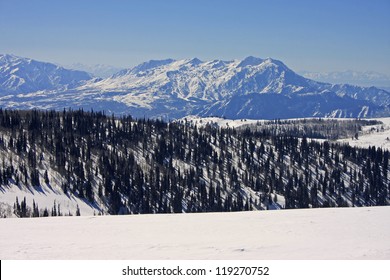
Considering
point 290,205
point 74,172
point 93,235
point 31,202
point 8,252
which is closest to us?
point 8,252

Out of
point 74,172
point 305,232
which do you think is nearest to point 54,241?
point 305,232

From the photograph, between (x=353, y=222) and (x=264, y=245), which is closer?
(x=264, y=245)

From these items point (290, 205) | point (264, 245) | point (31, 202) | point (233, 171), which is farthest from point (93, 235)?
point (233, 171)

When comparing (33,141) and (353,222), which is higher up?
(353,222)

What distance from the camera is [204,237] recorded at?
2389 centimetres

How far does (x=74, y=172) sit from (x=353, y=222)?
481 ft

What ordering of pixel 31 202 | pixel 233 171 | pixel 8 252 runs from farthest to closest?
pixel 233 171 → pixel 31 202 → pixel 8 252

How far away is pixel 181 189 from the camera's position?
170m

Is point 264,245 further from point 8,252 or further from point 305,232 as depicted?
point 8,252

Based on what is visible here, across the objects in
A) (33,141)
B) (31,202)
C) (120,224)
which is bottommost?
(31,202)

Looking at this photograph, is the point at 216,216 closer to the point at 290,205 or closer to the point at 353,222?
the point at 353,222

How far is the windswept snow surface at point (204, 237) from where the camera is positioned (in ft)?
67.9

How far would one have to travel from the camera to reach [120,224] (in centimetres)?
2789

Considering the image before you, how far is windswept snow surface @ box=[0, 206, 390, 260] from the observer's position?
2070 cm
